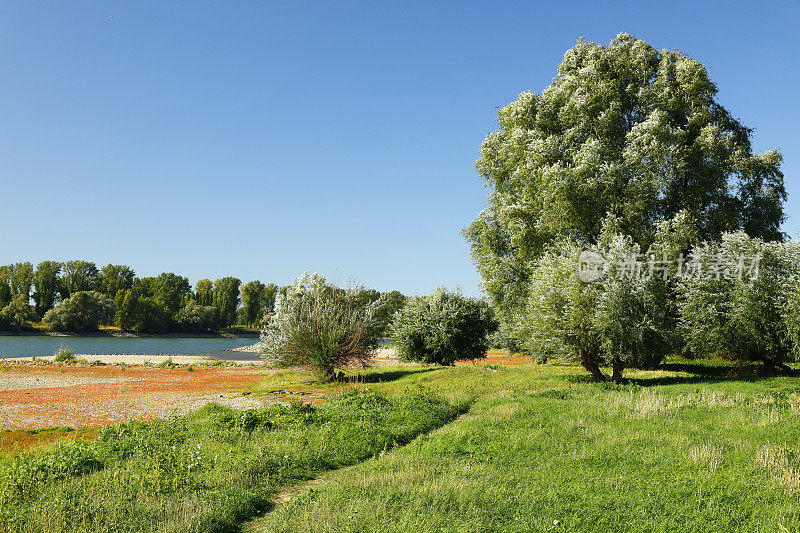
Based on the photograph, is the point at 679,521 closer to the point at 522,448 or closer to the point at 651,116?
the point at 522,448

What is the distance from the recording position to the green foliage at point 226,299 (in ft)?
486

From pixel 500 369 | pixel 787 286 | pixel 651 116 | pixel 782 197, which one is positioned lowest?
pixel 500 369

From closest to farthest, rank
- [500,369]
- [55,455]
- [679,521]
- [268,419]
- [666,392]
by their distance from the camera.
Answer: [679,521], [55,455], [268,419], [666,392], [500,369]

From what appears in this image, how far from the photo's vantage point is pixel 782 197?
31.6 metres

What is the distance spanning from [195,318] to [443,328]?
113 m

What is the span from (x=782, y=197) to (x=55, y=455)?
39357mm

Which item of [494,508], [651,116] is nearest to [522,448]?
[494,508]

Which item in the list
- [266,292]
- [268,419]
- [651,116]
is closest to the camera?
[268,419]

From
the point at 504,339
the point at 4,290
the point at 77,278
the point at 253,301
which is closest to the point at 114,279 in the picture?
the point at 77,278

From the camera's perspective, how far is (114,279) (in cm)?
13750

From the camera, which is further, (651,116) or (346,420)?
(651,116)

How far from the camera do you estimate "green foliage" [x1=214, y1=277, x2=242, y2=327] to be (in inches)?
5832

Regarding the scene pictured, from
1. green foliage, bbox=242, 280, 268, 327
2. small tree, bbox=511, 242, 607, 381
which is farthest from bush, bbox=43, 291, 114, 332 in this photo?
small tree, bbox=511, 242, 607, 381

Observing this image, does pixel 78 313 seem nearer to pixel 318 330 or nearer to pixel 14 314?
pixel 14 314
